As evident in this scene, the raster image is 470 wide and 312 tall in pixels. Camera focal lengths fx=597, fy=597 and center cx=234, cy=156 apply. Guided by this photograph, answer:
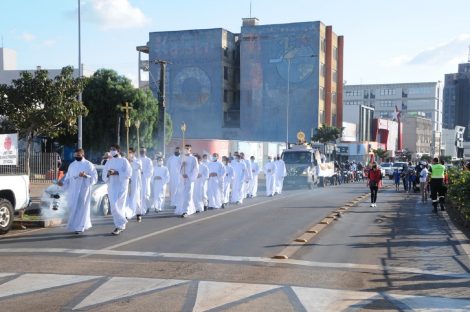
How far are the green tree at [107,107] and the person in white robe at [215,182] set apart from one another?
77.9 ft

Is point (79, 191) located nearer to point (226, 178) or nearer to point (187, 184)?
point (187, 184)

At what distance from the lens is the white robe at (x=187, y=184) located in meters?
16.4

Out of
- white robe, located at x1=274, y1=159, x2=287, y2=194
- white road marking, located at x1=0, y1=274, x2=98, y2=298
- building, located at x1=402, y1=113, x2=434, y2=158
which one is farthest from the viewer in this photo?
building, located at x1=402, y1=113, x2=434, y2=158

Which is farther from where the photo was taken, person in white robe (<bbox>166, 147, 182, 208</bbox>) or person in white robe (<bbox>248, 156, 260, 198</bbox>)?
person in white robe (<bbox>248, 156, 260, 198</bbox>)

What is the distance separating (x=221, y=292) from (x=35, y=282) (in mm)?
2477

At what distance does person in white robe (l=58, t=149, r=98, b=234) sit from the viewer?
1262 centimetres

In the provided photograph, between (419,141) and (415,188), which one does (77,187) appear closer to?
(415,188)

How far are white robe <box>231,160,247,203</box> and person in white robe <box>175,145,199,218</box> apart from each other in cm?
507

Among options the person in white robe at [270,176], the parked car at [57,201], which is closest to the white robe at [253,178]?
the person in white robe at [270,176]

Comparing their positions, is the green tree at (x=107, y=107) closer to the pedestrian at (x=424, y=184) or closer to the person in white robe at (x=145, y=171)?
the pedestrian at (x=424, y=184)

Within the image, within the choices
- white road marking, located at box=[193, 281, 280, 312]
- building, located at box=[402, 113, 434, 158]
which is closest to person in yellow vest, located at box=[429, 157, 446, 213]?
white road marking, located at box=[193, 281, 280, 312]

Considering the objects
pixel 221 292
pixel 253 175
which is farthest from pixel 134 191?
pixel 253 175

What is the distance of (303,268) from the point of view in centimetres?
887

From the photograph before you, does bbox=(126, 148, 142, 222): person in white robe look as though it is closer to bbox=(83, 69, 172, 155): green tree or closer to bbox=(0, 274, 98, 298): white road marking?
bbox=(0, 274, 98, 298): white road marking
